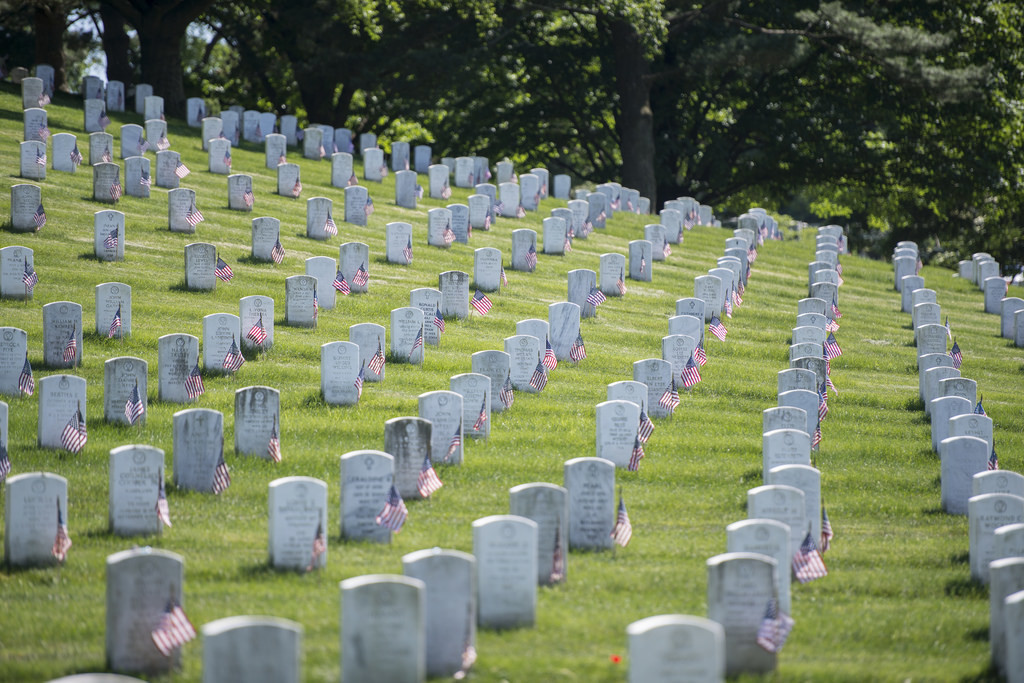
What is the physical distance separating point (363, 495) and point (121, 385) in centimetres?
398

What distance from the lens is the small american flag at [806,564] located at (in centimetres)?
895

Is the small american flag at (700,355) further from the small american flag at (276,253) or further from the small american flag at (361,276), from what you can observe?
the small american flag at (276,253)

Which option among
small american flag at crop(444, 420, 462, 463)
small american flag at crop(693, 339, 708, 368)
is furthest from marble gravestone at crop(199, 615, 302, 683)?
small american flag at crop(693, 339, 708, 368)

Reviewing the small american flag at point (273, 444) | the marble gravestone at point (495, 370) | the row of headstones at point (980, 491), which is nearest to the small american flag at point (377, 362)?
the marble gravestone at point (495, 370)

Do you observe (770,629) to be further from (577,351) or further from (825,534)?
(577,351)

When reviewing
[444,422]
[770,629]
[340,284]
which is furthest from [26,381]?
[770,629]

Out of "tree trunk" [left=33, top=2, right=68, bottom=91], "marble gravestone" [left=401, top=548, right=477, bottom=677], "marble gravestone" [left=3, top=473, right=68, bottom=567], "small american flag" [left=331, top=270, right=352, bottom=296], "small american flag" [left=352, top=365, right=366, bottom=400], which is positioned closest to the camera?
"marble gravestone" [left=401, top=548, right=477, bottom=677]

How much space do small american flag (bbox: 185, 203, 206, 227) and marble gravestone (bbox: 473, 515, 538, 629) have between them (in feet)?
45.1

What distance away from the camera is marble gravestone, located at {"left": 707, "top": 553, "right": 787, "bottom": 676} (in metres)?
7.06

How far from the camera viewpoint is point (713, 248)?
86.7 feet

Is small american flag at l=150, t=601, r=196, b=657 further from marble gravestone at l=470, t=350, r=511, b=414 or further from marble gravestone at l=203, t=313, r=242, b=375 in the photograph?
marble gravestone at l=203, t=313, r=242, b=375

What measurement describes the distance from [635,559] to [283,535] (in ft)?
9.34

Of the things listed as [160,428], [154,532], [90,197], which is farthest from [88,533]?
[90,197]

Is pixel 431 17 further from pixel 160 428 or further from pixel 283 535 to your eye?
pixel 283 535
